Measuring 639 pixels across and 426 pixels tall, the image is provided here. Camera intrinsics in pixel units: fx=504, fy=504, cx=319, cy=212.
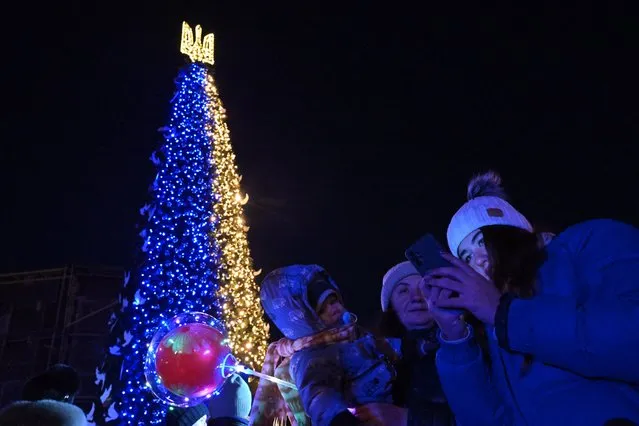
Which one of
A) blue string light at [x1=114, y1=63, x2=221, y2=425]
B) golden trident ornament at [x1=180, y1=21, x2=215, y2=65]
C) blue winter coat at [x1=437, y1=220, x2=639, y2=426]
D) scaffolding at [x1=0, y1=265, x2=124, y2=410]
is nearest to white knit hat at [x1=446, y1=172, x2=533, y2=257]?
blue winter coat at [x1=437, y1=220, x2=639, y2=426]

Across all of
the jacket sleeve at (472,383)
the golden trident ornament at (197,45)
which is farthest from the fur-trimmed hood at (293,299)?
the golden trident ornament at (197,45)

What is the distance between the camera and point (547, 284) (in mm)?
1578

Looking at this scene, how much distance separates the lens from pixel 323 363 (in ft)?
9.23

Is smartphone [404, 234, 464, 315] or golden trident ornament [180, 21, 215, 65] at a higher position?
golden trident ornament [180, 21, 215, 65]

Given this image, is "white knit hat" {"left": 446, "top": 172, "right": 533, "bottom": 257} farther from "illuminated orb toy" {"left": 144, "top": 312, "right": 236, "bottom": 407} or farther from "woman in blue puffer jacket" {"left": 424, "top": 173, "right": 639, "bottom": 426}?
"illuminated orb toy" {"left": 144, "top": 312, "right": 236, "bottom": 407}

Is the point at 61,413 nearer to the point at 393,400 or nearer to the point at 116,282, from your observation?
the point at 393,400

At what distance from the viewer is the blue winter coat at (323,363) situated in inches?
102

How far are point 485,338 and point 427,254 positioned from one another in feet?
1.76

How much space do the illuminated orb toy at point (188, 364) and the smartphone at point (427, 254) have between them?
1826 mm

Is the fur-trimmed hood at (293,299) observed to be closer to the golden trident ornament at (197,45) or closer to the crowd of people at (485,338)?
the crowd of people at (485,338)

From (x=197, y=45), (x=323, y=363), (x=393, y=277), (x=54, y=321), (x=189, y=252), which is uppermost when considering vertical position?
→ (x=197, y=45)

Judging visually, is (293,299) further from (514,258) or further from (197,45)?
(197,45)

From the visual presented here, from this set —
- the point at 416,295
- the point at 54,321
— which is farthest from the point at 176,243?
the point at 54,321

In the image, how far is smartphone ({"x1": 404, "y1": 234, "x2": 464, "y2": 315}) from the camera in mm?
1671
